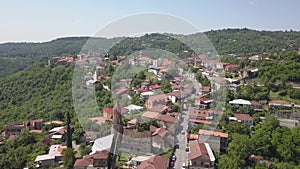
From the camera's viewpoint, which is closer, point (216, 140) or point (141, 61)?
point (216, 140)

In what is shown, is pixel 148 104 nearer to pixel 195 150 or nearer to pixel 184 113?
pixel 184 113

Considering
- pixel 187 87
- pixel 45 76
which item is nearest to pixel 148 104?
pixel 187 87

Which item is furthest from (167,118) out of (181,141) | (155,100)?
(155,100)

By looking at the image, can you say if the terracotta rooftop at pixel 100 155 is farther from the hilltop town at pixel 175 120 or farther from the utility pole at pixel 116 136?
the utility pole at pixel 116 136

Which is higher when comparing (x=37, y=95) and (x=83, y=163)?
(x=37, y=95)

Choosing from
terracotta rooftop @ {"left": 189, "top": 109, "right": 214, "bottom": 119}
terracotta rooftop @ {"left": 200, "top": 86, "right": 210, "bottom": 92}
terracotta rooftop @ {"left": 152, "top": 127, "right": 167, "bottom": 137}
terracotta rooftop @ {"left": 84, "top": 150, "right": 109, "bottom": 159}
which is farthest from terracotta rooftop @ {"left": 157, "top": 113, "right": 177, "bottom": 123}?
terracotta rooftop @ {"left": 200, "top": 86, "right": 210, "bottom": 92}

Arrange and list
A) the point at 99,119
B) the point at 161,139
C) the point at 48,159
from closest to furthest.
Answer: the point at 48,159
the point at 161,139
the point at 99,119

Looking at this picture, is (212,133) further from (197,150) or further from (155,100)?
(155,100)

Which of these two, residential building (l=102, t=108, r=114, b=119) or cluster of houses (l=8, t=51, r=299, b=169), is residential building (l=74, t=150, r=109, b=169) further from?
residential building (l=102, t=108, r=114, b=119)
